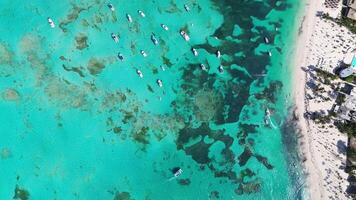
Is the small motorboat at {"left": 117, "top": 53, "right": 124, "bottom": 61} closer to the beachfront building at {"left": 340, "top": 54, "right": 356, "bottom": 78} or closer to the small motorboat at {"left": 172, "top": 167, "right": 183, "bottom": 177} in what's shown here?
the small motorboat at {"left": 172, "top": 167, "right": 183, "bottom": 177}

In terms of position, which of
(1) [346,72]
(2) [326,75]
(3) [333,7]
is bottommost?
(2) [326,75]

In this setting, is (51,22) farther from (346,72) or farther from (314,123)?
(346,72)

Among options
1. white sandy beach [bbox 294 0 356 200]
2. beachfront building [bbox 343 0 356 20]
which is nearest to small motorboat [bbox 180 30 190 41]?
white sandy beach [bbox 294 0 356 200]

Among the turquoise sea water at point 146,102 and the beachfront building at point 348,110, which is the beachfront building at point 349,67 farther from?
the turquoise sea water at point 146,102

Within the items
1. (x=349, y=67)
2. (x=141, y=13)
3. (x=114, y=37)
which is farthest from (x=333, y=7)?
(x=114, y=37)

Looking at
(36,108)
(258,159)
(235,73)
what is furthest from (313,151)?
(36,108)

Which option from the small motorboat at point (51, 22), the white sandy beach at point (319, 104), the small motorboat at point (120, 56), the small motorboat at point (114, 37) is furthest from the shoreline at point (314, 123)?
the small motorboat at point (51, 22)

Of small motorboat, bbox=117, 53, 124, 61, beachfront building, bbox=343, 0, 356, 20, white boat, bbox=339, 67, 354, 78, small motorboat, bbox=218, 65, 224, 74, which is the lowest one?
white boat, bbox=339, 67, 354, 78

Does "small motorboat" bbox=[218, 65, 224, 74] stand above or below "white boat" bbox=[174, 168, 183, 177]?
above
